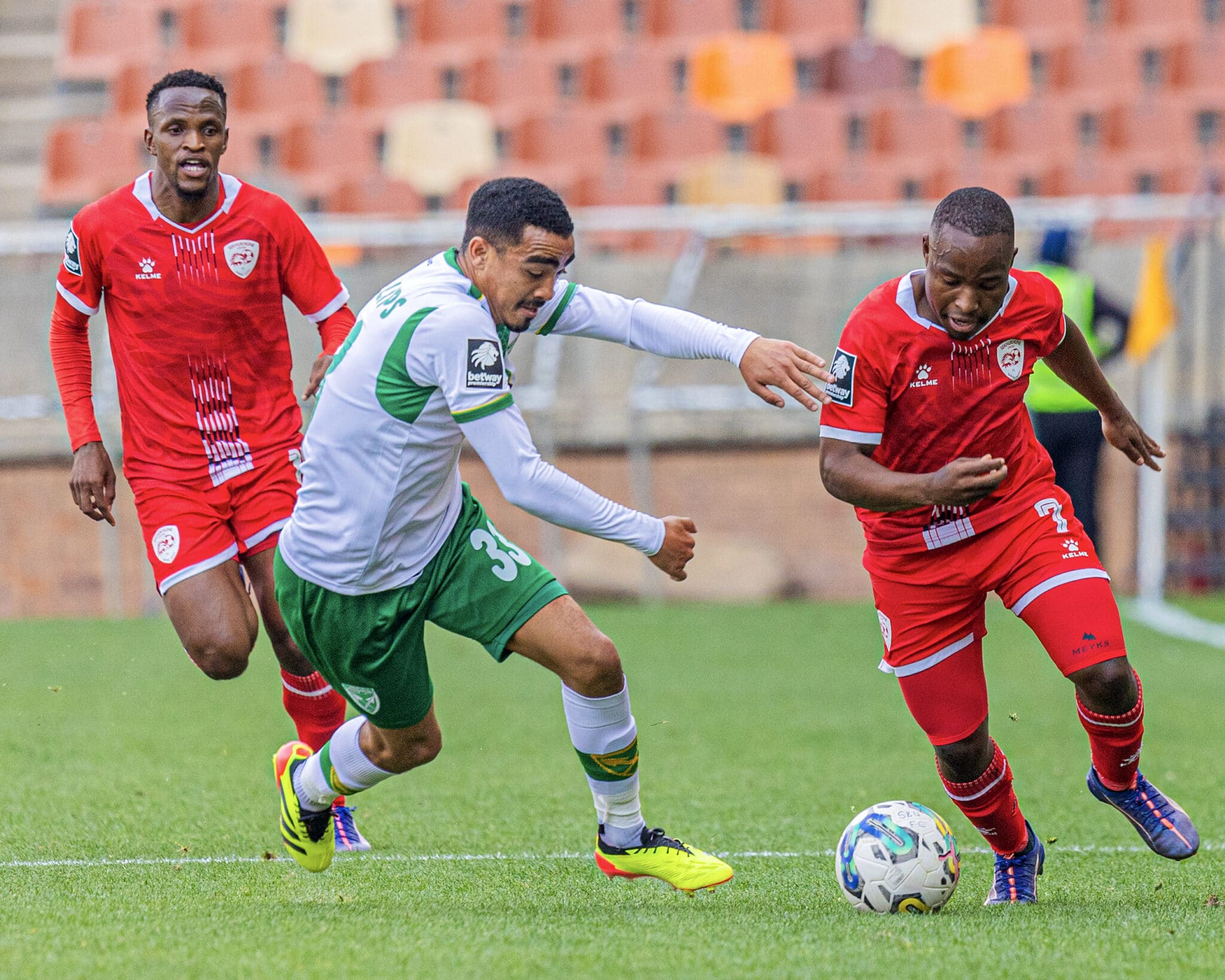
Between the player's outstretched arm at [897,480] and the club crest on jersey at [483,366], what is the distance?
901 mm

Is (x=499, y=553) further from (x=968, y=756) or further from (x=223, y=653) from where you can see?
(x=968, y=756)

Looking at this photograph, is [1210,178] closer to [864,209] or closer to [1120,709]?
[864,209]

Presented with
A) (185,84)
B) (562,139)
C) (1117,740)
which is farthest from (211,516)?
(562,139)

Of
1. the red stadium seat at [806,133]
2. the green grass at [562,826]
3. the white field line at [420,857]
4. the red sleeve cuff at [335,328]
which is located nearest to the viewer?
the green grass at [562,826]

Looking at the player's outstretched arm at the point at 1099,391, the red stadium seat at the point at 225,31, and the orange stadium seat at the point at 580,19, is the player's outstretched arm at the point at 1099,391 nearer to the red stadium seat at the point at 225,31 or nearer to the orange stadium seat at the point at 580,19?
the orange stadium seat at the point at 580,19

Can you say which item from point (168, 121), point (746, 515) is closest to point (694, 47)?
point (746, 515)

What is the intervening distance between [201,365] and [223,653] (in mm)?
950

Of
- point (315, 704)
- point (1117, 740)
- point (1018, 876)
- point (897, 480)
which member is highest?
point (897, 480)

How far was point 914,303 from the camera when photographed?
443 cm

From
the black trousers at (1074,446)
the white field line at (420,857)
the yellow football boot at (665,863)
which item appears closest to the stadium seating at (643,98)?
the black trousers at (1074,446)

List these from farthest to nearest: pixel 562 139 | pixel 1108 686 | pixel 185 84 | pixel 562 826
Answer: pixel 562 139
pixel 562 826
pixel 185 84
pixel 1108 686

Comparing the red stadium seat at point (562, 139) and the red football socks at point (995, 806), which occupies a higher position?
the red stadium seat at point (562, 139)

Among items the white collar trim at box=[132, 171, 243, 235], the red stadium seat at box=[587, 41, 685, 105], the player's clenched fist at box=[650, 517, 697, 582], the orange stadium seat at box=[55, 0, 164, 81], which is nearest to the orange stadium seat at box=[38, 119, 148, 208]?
the orange stadium seat at box=[55, 0, 164, 81]

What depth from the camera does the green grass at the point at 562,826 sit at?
12.1 feet
